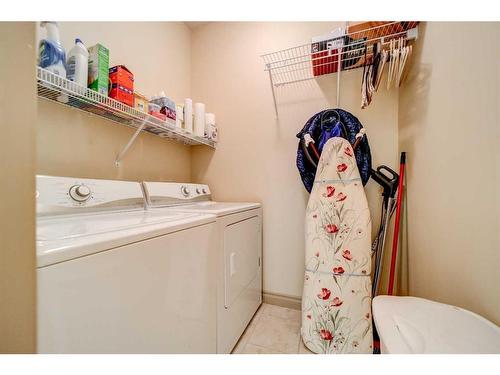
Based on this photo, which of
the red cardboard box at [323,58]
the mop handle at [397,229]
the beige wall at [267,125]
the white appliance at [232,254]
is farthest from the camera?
the beige wall at [267,125]

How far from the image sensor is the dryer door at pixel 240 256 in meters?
1.18

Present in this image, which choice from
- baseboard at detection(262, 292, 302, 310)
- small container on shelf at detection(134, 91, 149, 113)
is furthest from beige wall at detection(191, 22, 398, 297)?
small container on shelf at detection(134, 91, 149, 113)

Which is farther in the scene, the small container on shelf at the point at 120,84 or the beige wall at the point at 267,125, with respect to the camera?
the beige wall at the point at 267,125

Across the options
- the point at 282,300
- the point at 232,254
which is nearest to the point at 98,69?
the point at 232,254

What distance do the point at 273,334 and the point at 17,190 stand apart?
163cm

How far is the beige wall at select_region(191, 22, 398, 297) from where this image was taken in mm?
1653

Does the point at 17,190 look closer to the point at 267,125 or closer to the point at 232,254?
the point at 232,254

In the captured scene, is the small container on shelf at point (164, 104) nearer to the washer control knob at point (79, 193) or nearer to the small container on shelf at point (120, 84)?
the small container on shelf at point (120, 84)

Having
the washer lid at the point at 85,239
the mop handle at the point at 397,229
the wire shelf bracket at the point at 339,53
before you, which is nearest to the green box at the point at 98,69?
the washer lid at the point at 85,239

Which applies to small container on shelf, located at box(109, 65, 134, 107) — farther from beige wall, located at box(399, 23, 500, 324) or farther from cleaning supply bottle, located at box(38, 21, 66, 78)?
beige wall, located at box(399, 23, 500, 324)

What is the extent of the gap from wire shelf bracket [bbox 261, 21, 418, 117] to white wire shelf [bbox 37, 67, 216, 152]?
1.01m
